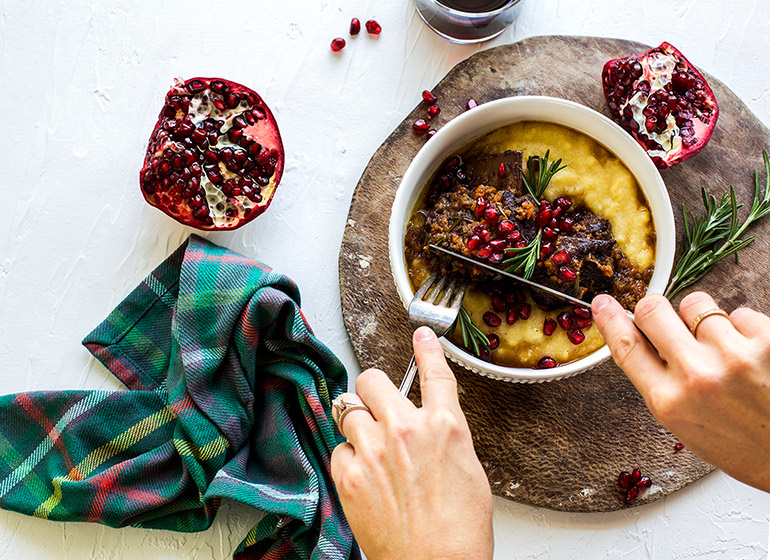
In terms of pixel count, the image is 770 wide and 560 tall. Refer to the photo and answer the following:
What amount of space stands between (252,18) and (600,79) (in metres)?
1.35

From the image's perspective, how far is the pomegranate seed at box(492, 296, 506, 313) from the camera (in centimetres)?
219

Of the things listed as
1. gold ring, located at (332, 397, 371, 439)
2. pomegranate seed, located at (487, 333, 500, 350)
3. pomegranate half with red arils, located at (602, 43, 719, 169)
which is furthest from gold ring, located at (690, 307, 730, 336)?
pomegranate half with red arils, located at (602, 43, 719, 169)

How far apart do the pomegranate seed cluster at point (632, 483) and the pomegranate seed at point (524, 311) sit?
750mm

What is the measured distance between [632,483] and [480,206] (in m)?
1.18

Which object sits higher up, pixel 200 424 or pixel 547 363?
pixel 547 363

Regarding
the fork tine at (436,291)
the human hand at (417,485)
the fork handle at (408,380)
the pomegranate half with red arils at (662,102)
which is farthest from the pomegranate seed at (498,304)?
the pomegranate half with red arils at (662,102)

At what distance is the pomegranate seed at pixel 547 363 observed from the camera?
2195 mm

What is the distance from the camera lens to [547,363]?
2.20 metres

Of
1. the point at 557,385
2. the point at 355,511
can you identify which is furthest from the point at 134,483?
the point at 557,385

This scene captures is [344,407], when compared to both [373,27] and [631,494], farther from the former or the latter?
[373,27]

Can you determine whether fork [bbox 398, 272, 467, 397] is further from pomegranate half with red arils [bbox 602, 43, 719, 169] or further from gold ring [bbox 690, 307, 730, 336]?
pomegranate half with red arils [bbox 602, 43, 719, 169]

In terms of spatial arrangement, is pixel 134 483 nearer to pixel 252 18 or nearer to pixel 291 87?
pixel 291 87

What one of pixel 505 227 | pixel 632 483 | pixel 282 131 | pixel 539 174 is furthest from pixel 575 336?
pixel 282 131

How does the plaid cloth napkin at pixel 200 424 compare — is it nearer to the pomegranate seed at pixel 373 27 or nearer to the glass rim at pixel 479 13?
the pomegranate seed at pixel 373 27
